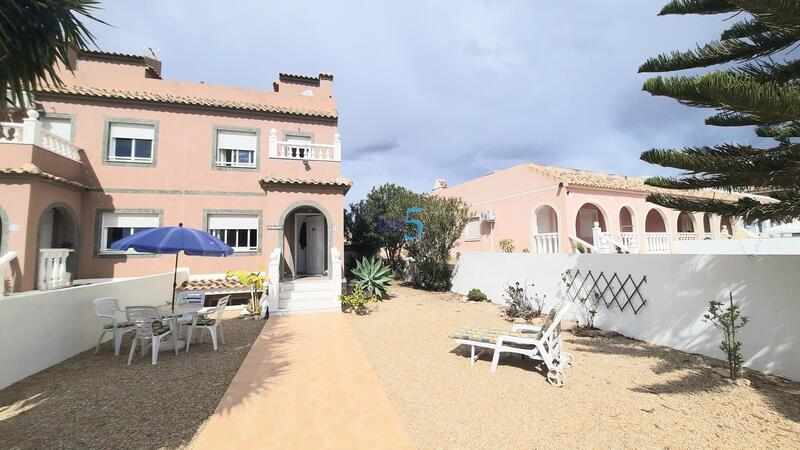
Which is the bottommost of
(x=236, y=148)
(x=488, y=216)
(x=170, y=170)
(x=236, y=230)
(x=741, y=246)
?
(x=741, y=246)

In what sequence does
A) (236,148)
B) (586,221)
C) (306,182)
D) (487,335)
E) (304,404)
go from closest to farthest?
(304,404), (487,335), (306,182), (236,148), (586,221)

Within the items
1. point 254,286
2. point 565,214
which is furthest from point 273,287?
point 565,214

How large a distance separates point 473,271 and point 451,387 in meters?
10.2

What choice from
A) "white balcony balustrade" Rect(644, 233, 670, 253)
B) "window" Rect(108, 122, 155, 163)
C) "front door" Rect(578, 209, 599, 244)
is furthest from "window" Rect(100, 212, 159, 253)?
"front door" Rect(578, 209, 599, 244)

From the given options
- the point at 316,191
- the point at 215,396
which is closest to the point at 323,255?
the point at 316,191

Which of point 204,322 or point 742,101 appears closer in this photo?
point 742,101

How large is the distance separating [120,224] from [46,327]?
8460mm

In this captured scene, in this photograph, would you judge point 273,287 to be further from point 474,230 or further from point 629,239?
point 629,239

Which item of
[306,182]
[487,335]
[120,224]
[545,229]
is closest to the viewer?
[487,335]

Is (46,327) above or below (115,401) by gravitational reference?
above

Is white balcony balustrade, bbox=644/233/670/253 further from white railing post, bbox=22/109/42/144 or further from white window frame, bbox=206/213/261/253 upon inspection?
white railing post, bbox=22/109/42/144

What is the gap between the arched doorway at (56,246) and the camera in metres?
10.6

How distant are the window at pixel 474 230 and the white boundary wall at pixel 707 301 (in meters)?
11.8

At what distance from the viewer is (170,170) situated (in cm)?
1370
